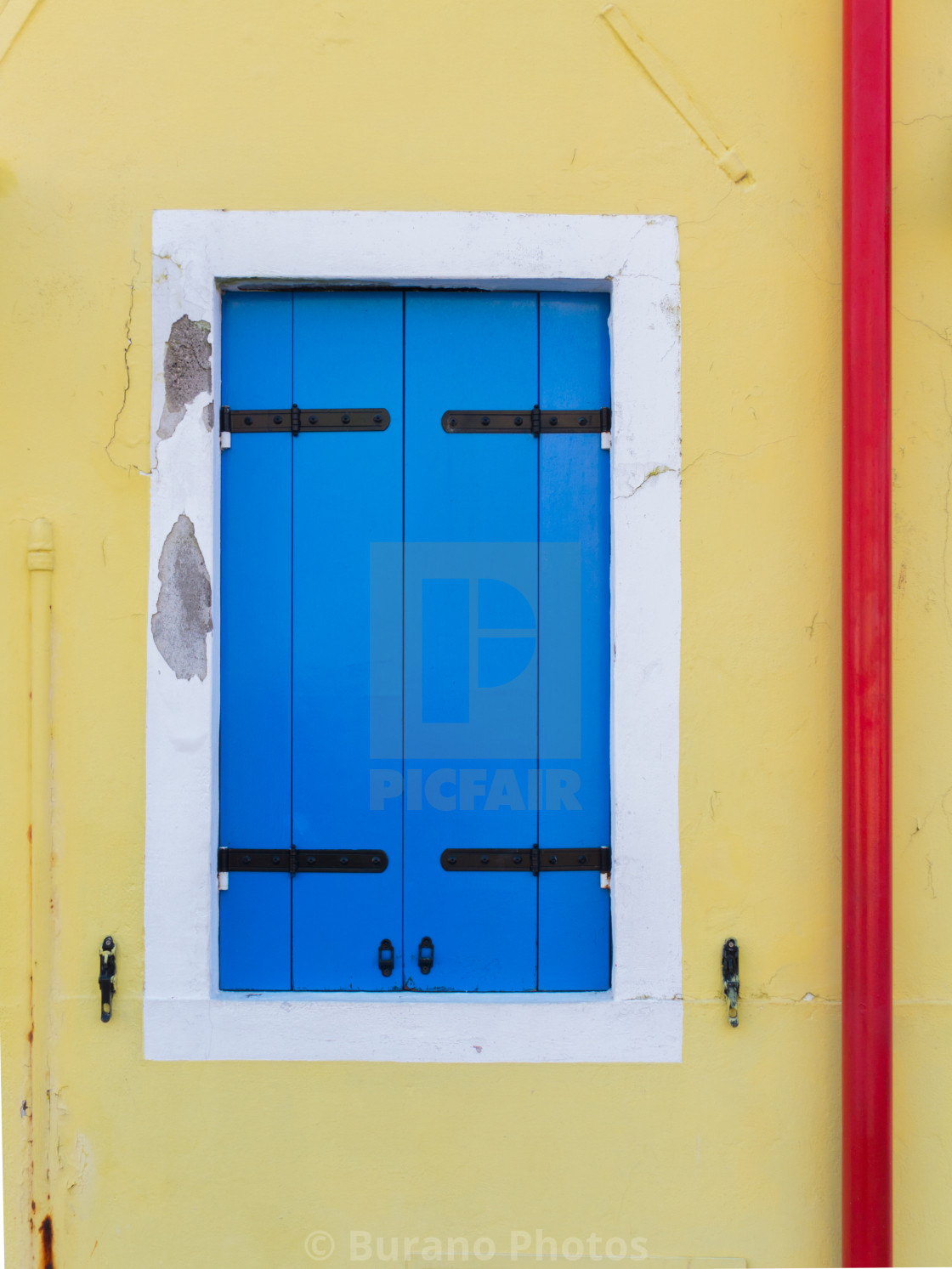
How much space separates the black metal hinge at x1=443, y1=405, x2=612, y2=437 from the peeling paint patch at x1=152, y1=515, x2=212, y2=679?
0.73m

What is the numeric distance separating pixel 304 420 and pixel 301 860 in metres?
1.15

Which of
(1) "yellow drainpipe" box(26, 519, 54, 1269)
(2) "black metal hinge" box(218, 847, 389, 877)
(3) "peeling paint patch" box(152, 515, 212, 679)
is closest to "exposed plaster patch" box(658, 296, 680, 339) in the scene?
(3) "peeling paint patch" box(152, 515, 212, 679)

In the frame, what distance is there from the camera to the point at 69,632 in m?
1.94

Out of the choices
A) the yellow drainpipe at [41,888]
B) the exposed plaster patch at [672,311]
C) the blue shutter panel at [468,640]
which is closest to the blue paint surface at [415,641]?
the blue shutter panel at [468,640]

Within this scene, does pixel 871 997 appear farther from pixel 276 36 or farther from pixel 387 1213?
pixel 276 36

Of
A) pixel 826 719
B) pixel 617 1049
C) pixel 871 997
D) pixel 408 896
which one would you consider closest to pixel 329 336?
pixel 408 896

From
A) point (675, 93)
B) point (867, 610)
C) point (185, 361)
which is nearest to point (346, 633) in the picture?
point (185, 361)

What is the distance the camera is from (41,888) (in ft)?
6.28

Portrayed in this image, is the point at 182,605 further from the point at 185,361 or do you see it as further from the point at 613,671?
the point at 613,671

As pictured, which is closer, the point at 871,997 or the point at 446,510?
the point at 871,997

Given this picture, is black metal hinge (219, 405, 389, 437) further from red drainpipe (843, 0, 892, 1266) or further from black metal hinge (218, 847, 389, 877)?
red drainpipe (843, 0, 892, 1266)

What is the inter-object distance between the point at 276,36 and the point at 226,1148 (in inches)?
109

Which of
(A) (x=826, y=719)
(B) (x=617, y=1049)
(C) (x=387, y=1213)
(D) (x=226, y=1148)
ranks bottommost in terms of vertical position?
(C) (x=387, y=1213)

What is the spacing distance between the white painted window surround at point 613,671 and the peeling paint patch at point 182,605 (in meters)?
0.02
